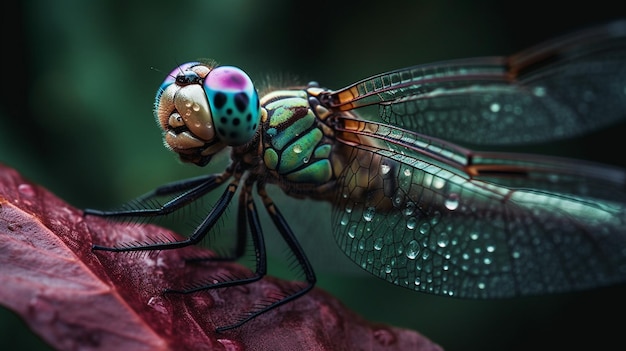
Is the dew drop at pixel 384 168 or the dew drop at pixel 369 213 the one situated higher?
the dew drop at pixel 384 168

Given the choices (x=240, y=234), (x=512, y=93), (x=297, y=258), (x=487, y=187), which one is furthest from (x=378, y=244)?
(x=512, y=93)

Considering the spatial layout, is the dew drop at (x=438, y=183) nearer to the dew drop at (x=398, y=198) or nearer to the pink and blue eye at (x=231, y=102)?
the dew drop at (x=398, y=198)

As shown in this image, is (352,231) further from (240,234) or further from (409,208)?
(240,234)

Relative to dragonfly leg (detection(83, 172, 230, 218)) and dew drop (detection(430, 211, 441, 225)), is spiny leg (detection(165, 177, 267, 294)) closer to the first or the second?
dragonfly leg (detection(83, 172, 230, 218))

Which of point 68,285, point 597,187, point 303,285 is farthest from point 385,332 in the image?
point 68,285

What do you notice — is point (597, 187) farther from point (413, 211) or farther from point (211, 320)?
point (211, 320)

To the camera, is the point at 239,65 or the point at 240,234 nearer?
the point at 240,234

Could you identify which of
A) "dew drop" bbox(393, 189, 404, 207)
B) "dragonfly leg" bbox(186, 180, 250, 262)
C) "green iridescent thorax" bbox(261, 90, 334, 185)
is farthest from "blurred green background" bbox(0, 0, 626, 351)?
"dew drop" bbox(393, 189, 404, 207)

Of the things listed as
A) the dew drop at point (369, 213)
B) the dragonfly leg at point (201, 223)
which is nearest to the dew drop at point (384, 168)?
the dew drop at point (369, 213)
